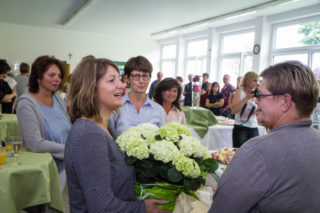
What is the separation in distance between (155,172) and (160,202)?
0.14 m

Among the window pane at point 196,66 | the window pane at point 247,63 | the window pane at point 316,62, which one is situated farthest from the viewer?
the window pane at point 196,66

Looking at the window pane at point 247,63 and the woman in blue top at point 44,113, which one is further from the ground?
the window pane at point 247,63

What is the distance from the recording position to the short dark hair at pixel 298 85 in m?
0.96

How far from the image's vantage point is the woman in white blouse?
279 cm

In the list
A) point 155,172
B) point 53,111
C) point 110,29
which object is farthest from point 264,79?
point 110,29

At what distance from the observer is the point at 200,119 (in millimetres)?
3711

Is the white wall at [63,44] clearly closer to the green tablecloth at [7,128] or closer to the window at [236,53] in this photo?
the window at [236,53]

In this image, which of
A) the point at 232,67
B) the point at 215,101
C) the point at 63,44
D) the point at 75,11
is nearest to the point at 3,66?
the point at 215,101

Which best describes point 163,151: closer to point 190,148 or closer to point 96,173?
point 190,148

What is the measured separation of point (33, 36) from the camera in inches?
428

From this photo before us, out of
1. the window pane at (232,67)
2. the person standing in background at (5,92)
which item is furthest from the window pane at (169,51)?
the person standing in background at (5,92)

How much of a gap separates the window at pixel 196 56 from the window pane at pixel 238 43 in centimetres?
120

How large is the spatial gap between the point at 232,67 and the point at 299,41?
2711mm

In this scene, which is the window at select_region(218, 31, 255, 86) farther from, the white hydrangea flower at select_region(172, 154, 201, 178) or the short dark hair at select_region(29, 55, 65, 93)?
the white hydrangea flower at select_region(172, 154, 201, 178)
